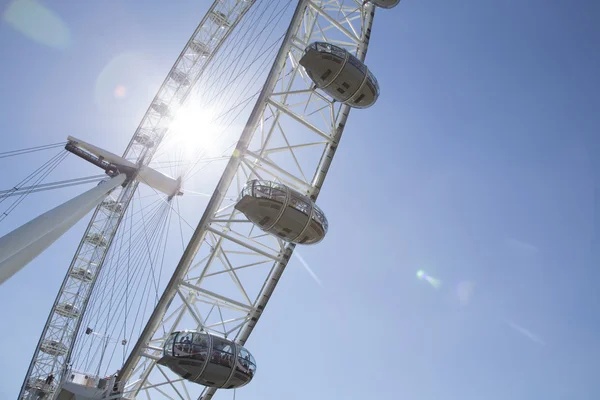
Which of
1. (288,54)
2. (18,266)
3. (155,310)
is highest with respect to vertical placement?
(288,54)

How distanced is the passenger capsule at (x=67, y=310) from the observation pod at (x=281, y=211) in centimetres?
3636

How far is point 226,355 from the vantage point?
50.3ft

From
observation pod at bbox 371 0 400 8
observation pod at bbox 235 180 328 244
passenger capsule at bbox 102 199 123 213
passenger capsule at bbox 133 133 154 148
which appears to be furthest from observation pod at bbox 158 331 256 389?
passenger capsule at bbox 102 199 123 213

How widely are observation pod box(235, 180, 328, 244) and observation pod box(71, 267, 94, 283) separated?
Answer: 114ft

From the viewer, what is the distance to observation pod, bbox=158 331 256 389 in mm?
14969

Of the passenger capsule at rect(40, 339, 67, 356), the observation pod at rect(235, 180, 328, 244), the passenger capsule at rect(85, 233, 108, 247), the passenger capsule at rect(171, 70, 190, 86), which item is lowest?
the passenger capsule at rect(40, 339, 67, 356)

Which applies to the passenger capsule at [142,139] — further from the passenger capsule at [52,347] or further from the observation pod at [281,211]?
the observation pod at [281,211]

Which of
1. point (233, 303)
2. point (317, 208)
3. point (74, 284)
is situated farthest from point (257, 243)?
point (74, 284)

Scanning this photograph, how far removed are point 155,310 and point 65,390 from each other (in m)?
4.49

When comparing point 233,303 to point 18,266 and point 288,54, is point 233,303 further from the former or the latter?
point 288,54

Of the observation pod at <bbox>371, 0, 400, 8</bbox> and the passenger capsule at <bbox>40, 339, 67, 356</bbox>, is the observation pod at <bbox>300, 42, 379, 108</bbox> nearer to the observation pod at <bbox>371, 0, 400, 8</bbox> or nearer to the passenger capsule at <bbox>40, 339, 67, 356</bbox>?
the observation pod at <bbox>371, 0, 400, 8</bbox>

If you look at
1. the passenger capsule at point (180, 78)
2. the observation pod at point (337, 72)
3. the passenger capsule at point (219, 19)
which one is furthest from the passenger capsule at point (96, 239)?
the observation pod at point (337, 72)

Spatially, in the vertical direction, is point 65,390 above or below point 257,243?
below

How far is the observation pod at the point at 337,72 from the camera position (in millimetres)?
17469
